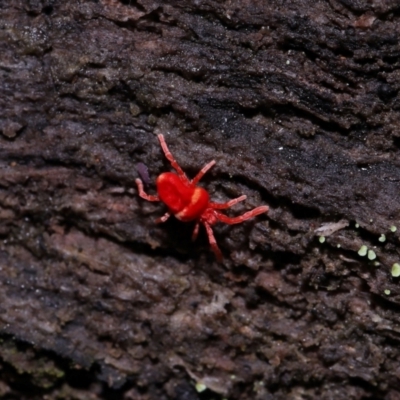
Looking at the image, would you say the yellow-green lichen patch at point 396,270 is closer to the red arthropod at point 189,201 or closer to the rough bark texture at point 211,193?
the rough bark texture at point 211,193

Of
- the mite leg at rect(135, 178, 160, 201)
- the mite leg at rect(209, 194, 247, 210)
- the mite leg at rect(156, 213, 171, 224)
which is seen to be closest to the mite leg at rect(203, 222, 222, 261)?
the mite leg at rect(209, 194, 247, 210)

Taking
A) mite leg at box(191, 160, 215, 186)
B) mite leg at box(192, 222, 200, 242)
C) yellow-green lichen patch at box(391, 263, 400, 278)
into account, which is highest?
mite leg at box(191, 160, 215, 186)

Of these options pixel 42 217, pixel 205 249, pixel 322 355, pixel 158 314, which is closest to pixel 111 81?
pixel 42 217

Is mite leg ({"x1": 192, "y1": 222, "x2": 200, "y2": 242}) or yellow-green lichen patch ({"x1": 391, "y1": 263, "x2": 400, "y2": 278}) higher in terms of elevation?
yellow-green lichen patch ({"x1": 391, "y1": 263, "x2": 400, "y2": 278})

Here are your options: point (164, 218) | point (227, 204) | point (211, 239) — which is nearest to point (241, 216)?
point (227, 204)

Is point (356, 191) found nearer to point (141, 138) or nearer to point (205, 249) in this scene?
point (205, 249)

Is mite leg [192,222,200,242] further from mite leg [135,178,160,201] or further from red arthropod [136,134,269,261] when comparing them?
mite leg [135,178,160,201]
